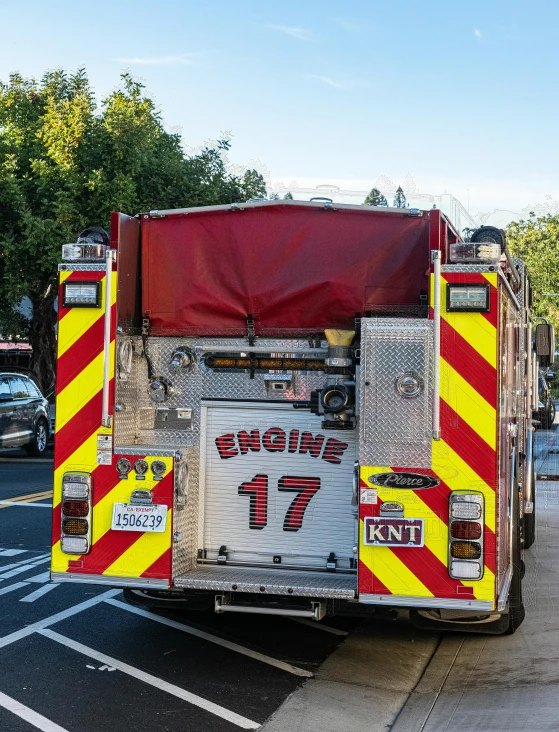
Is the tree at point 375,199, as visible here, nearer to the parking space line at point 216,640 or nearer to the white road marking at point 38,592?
the parking space line at point 216,640

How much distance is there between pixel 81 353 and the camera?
6.35 metres

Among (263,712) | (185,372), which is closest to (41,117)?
(185,372)

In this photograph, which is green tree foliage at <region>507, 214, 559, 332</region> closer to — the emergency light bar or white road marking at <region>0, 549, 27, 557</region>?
white road marking at <region>0, 549, 27, 557</region>

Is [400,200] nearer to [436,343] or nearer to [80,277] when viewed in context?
[436,343]

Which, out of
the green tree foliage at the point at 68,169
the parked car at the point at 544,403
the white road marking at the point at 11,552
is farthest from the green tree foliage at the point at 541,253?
the white road marking at the point at 11,552

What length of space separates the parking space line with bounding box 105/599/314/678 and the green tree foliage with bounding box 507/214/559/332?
34.8 meters

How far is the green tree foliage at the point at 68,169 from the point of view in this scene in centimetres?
2188

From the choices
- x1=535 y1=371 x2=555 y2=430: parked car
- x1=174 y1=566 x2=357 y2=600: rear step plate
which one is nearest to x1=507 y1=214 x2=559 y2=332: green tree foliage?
x1=535 y1=371 x2=555 y2=430: parked car

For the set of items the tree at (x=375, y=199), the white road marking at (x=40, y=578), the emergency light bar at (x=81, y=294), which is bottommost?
the white road marking at (x=40, y=578)

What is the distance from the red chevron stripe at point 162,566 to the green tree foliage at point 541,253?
36.2 m

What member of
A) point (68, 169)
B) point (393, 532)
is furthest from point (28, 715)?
point (68, 169)

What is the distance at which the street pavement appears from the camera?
17.7ft

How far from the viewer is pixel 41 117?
23109 millimetres

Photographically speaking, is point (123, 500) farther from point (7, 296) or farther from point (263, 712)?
point (7, 296)
